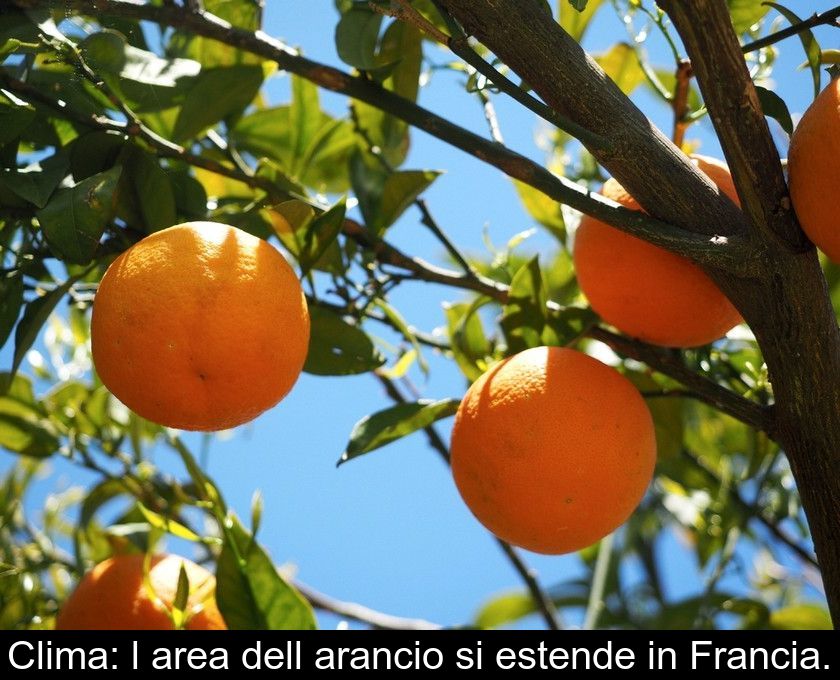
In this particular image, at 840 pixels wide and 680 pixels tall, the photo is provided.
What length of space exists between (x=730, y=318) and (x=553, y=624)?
65cm

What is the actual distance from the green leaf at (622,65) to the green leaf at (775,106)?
0.38 metres

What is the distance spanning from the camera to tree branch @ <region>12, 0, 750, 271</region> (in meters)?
0.77

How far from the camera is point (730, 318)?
95 centimetres

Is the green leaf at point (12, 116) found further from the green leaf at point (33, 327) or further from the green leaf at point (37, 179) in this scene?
the green leaf at point (33, 327)

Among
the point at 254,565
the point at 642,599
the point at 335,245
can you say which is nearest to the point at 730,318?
the point at 335,245

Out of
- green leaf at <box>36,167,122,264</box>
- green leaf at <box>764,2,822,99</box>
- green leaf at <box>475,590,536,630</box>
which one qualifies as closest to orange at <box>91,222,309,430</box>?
green leaf at <box>36,167,122,264</box>

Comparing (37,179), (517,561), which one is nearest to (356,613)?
(517,561)

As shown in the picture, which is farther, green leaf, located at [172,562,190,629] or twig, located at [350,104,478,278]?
twig, located at [350,104,478,278]

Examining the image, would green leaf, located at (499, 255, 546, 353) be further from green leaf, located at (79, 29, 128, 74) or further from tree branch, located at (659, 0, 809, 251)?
green leaf, located at (79, 29, 128, 74)

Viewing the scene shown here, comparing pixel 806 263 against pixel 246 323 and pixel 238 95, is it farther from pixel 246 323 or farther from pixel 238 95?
pixel 238 95

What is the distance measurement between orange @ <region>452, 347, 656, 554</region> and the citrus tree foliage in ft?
0.38

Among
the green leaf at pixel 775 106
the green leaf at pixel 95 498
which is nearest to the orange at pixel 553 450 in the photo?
the green leaf at pixel 775 106

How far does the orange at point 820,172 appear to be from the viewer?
0.74m

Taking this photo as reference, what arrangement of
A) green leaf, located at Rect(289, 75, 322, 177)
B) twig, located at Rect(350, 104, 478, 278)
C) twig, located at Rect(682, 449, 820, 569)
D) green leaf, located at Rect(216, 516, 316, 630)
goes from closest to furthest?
green leaf, located at Rect(216, 516, 316, 630)
twig, located at Rect(350, 104, 478, 278)
green leaf, located at Rect(289, 75, 322, 177)
twig, located at Rect(682, 449, 820, 569)
